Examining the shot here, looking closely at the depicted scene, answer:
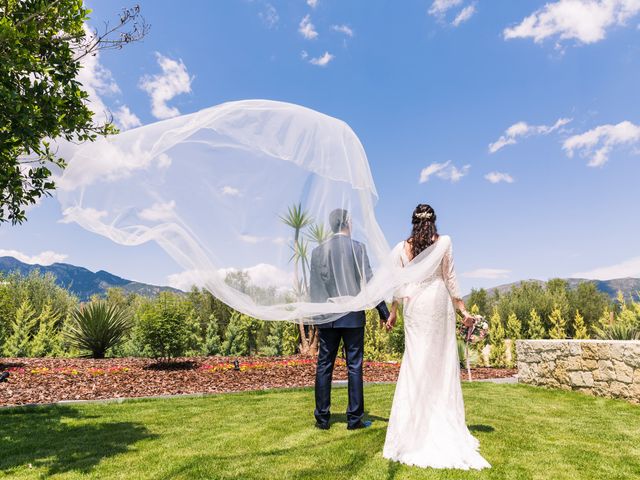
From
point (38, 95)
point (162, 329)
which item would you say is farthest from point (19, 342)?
point (38, 95)

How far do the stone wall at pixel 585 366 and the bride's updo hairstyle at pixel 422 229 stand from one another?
18.8 feet

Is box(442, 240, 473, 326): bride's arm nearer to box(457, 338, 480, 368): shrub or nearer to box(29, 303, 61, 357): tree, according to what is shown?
box(457, 338, 480, 368): shrub

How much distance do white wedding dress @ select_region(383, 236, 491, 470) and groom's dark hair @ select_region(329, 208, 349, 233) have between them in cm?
66

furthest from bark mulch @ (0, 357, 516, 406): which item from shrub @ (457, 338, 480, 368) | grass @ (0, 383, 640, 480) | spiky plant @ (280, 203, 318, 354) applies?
spiky plant @ (280, 203, 318, 354)

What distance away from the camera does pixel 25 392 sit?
809 cm

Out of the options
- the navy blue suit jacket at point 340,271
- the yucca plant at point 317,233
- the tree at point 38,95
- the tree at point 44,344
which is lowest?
the tree at point 44,344

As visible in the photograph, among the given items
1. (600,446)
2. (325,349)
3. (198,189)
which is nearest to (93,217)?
(198,189)

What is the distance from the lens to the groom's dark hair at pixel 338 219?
153 inches

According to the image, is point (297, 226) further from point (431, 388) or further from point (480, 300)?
point (480, 300)

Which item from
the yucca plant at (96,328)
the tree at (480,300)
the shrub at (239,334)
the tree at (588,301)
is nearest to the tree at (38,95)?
the yucca plant at (96,328)

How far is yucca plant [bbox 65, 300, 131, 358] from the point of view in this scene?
48.4ft

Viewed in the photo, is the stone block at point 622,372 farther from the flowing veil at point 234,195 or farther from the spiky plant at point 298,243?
the spiky plant at point 298,243

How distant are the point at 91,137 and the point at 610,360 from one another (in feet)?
29.6

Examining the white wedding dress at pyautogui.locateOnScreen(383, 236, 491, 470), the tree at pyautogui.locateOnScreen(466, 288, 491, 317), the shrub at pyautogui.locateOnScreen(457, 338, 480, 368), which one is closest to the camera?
the white wedding dress at pyautogui.locateOnScreen(383, 236, 491, 470)
